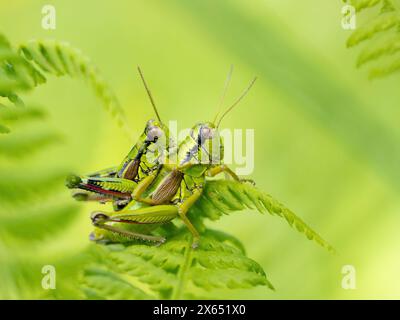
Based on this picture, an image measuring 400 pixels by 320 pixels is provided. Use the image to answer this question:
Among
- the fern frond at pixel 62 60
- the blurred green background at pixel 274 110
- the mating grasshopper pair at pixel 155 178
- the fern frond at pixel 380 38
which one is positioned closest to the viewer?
the fern frond at pixel 380 38

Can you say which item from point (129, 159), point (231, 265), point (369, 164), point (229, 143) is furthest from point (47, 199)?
point (369, 164)

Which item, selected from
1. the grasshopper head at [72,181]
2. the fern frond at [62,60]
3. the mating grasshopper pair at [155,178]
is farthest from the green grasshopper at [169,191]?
the fern frond at [62,60]

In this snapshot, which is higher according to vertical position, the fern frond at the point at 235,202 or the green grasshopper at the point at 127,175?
the green grasshopper at the point at 127,175

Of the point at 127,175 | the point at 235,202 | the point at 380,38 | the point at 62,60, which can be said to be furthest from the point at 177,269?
the point at 380,38

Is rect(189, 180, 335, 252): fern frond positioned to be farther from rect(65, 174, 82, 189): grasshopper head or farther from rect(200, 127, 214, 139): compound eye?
rect(65, 174, 82, 189): grasshopper head

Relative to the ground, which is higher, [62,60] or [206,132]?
[62,60]

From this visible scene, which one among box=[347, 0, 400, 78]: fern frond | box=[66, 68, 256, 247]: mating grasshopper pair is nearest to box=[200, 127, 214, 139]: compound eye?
box=[66, 68, 256, 247]: mating grasshopper pair

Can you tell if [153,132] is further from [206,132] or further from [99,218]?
[99,218]

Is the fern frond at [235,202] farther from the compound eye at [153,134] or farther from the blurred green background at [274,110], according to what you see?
the blurred green background at [274,110]
